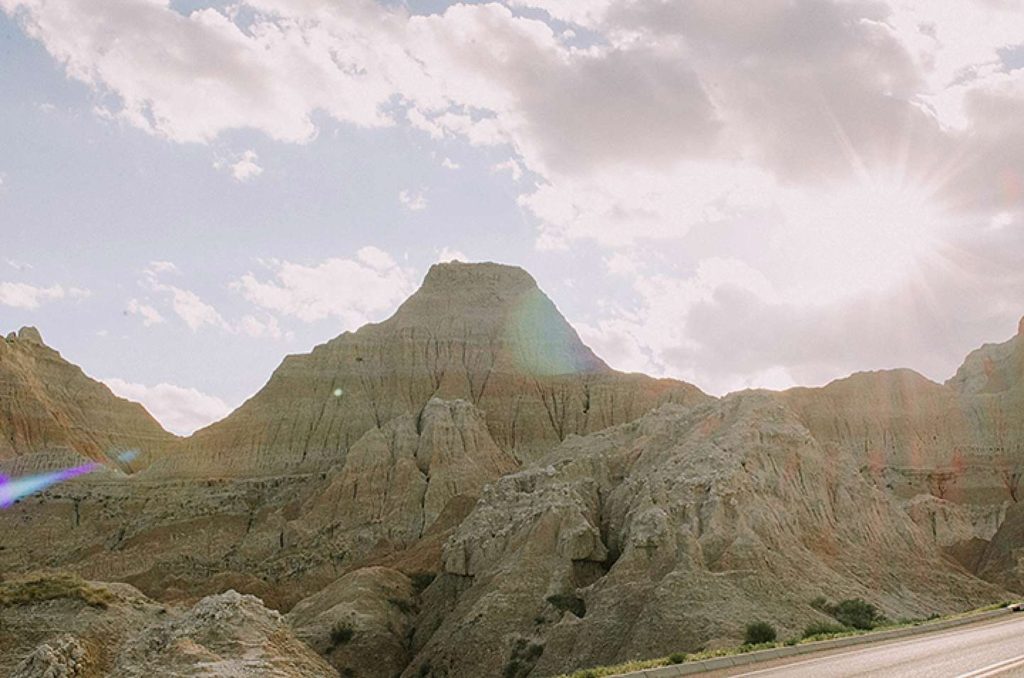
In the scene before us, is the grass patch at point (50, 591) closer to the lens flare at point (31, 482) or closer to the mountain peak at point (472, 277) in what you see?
the lens flare at point (31, 482)

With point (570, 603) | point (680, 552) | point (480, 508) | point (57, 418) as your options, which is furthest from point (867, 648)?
point (57, 418)

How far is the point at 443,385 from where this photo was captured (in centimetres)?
13062

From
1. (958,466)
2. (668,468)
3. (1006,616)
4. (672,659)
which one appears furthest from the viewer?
(958,466)

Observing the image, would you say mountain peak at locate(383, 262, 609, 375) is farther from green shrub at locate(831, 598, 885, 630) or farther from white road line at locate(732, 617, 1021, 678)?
white road line at locate(732, 617, 1021, 678)

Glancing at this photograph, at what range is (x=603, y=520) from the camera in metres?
59.5

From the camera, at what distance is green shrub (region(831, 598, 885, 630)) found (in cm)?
4338

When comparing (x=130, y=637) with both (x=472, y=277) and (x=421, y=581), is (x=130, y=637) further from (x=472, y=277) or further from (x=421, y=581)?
(x=472, y=277)

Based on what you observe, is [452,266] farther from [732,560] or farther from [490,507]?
[732,560]

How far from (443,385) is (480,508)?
214ft

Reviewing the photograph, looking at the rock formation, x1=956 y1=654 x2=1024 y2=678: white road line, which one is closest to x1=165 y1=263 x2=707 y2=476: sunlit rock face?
the rock formation

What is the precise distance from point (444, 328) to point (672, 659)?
11460 centimetres

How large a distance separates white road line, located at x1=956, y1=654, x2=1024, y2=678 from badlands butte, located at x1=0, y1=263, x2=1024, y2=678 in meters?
16.7

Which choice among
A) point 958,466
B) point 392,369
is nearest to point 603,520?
point 958,466

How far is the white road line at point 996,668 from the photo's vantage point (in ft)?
59.2
